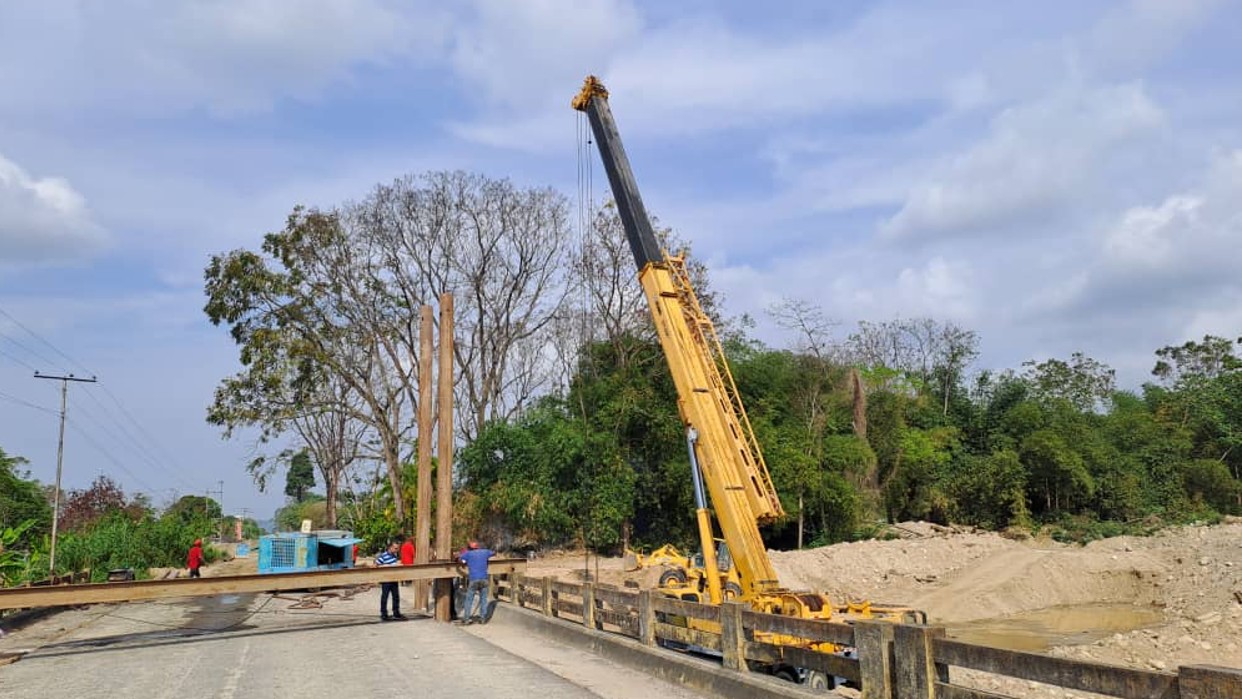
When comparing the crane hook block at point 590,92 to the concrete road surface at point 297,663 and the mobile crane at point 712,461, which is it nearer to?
the mobile crane at point 712,461

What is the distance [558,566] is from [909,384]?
1166 inches

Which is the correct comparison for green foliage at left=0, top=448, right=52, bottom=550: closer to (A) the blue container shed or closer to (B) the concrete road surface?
(A) the blue container shed

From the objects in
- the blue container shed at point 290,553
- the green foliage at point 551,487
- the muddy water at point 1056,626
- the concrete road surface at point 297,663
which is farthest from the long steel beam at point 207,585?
the green foliage at point 551,487

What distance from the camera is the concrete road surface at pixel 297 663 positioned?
1027 cm

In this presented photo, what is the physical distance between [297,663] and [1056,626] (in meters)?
25.8

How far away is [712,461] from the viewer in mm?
15281

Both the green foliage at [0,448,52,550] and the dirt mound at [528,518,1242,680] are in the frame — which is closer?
the dirt mound at [528,518,1242,680]

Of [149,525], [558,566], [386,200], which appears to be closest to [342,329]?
[386,200]

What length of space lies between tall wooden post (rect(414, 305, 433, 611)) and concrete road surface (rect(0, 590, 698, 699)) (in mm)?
1444

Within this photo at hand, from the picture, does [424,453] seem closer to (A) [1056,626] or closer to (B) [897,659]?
(B) [897,659]

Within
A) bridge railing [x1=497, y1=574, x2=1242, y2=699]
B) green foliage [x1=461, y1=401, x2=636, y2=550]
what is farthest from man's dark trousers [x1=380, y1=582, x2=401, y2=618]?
green foliage [x1=461, y1=401, x2=636, y2=550]

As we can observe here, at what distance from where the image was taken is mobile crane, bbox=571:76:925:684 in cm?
1450

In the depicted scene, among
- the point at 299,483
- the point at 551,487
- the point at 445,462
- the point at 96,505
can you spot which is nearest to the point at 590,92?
the point at 445,462

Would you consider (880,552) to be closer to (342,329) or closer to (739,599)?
(739,599)
